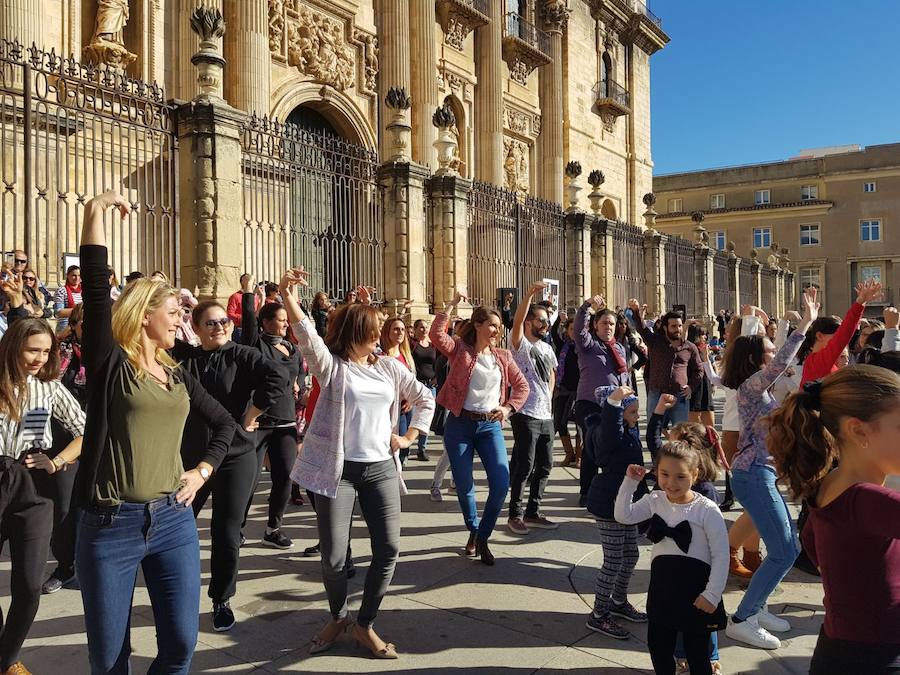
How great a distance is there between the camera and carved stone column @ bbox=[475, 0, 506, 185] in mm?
23531

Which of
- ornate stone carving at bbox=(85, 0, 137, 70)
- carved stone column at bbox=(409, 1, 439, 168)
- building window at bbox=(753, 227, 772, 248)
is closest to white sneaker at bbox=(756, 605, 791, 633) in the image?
ornate stone carving at bbox=(85, 0, 137, 70)

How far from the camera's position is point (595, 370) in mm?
6727

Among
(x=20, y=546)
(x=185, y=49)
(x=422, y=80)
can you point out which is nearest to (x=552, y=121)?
(x=422, y=80)

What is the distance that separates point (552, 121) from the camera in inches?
1078

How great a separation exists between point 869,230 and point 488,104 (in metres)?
37.1

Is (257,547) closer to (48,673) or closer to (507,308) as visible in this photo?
(48,673)

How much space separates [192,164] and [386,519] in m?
7.18

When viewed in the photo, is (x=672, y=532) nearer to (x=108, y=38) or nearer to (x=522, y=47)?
(x=108, y=38)

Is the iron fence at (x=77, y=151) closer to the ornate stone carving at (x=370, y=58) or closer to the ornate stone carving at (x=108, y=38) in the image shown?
the ornate stone carving at (x=108, y=38)

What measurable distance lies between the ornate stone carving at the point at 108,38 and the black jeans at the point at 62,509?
34.3 ft

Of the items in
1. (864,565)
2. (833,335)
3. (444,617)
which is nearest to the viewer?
(864,565)

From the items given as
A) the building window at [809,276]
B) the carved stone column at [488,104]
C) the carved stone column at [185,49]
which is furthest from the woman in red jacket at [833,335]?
the building window at [809,276]

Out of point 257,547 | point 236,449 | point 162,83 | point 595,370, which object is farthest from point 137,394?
point 162,83

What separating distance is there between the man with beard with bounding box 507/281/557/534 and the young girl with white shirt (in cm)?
232
